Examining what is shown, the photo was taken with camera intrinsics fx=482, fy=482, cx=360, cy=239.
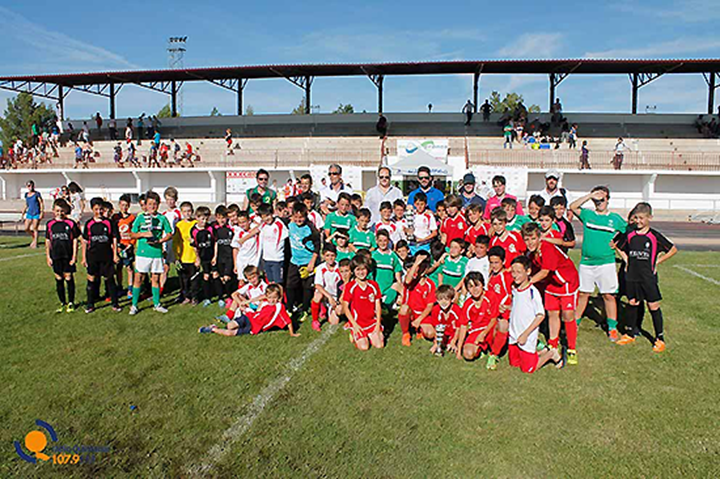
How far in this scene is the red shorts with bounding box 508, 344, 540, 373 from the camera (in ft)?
16.9

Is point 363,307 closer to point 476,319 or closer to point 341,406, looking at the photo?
point 476,319

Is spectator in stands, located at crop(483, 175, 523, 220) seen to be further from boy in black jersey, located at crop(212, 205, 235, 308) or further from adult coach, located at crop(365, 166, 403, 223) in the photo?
boy in black jersey, located at crop(212, 205, 235, 308)

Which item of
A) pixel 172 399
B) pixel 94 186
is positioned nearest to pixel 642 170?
pixel 172 399

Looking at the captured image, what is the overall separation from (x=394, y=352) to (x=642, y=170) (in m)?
26.6

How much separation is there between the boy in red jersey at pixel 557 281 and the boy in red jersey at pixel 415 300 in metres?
1.27

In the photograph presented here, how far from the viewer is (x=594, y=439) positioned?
3.87 meters

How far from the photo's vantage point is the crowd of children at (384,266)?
552 centimetres

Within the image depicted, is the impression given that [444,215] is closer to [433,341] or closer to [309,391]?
[433,341]

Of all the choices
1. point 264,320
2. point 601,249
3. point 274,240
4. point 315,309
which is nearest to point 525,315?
point 601,249

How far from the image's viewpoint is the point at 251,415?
4227 mm

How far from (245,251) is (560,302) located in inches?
180

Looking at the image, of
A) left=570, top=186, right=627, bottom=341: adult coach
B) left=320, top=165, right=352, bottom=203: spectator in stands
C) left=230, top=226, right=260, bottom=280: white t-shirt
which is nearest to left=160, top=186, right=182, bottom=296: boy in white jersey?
left=230, top=226, right=260, bottom=280: white t-shirt

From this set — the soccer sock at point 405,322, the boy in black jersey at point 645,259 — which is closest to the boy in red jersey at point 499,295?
the soccer sock at point 405,322

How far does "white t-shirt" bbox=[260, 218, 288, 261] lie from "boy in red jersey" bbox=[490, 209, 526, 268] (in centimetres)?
299
